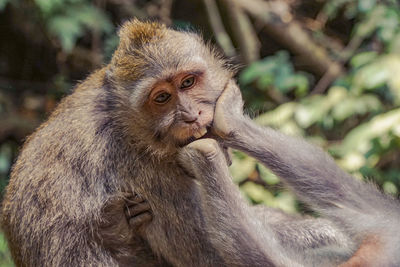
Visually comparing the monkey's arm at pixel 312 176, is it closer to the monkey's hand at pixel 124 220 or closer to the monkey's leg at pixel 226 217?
the monkey's leg at pixel 226 217

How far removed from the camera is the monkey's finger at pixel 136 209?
3.43 meters

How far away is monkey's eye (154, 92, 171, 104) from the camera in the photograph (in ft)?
11.0

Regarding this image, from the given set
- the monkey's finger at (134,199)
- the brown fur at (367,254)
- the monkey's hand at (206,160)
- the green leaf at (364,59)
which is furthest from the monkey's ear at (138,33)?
the green leaf at (364,59)

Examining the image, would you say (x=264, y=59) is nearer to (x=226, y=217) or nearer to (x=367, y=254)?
(x=226, y=217)

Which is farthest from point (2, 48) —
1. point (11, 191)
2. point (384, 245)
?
point (384, 245)

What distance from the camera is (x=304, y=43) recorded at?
7125 mm

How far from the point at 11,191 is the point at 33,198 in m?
0.25

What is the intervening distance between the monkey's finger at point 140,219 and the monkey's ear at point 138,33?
87 cm

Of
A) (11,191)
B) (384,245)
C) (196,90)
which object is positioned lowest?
(384,245)

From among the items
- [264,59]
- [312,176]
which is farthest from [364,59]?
[312,176]

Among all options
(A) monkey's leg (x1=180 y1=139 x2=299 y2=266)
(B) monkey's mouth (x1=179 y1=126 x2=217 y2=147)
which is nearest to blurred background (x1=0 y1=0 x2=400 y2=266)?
(B) monkey's mouth (x1=179 y1=126 x2=217 y2=147)

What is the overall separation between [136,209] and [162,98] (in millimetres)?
600

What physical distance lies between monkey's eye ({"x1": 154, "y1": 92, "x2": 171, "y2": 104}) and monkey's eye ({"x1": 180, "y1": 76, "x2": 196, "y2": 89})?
3.7 inches

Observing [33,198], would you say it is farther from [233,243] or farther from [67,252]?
[233,243]
